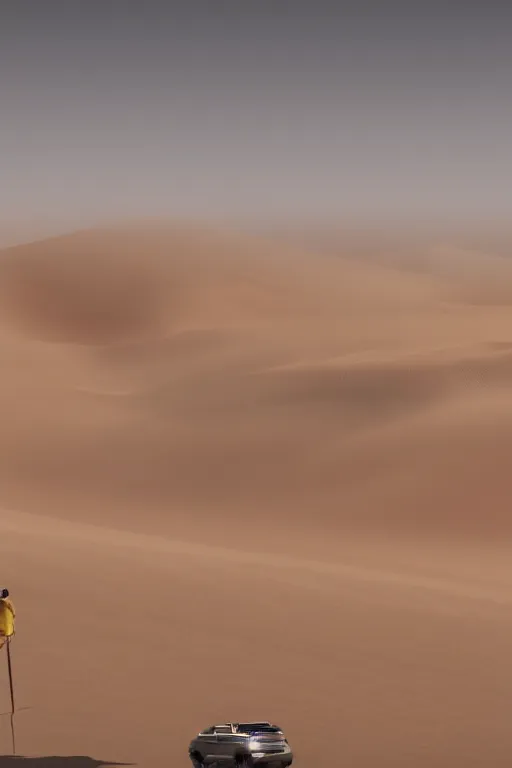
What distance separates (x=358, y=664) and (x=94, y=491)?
16561 millimetres

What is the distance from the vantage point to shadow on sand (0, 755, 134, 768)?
1092 cm

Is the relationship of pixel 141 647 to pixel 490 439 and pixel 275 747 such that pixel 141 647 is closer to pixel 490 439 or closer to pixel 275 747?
pixel 275 747

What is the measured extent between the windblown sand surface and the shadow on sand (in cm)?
19

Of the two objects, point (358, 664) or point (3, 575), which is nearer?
point (358, 664)

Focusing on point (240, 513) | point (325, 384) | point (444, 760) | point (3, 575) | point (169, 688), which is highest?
point (325, 384)

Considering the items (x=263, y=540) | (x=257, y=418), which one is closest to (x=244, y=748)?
(x=263, y=540)

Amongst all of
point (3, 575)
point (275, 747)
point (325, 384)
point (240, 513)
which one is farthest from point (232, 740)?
point (325, 384)

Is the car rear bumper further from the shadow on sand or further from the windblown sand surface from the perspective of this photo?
the shadow on sand

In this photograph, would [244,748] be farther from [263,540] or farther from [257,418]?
[257,418]

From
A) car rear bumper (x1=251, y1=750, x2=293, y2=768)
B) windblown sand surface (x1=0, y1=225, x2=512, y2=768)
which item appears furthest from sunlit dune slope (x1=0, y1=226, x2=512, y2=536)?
car rear bumper (x1=251, y1=750, x2=293, y2=768)

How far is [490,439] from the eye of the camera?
30469mm

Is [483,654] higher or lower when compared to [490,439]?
lower

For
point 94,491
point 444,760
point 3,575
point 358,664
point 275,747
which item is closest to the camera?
point 275,747

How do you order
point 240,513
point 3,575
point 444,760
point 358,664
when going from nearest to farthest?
point 444,760, point 358,664, point 3,575, point 240,513
